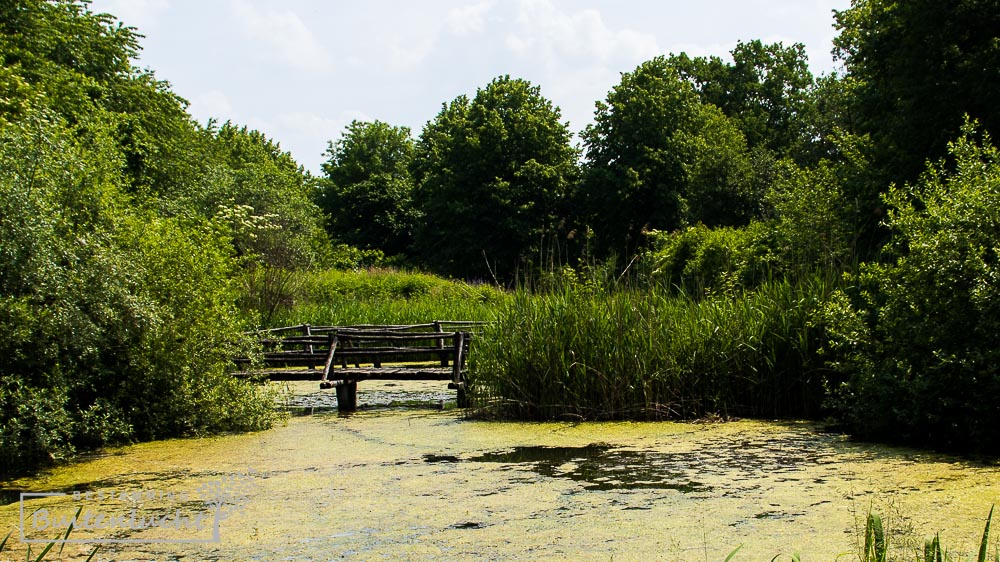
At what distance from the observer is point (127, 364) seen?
7.29 meters

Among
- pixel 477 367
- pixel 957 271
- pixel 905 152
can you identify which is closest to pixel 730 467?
pixel 957 271

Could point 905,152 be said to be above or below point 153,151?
below

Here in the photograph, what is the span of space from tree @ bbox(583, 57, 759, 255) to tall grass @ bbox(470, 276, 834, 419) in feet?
74.1

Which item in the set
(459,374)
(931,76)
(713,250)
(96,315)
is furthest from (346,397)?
(713,250)

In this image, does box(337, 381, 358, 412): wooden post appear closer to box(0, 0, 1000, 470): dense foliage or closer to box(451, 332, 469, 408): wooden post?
box(451, 332, 469, 408): wooden post

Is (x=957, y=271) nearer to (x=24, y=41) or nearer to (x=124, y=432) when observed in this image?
(x=124, y=432)

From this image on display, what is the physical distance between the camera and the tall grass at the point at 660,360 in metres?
7.95

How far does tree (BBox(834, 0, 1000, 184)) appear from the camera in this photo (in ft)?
43.3

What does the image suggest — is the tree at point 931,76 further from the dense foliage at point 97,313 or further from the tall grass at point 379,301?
the dense foliage at point 97,313

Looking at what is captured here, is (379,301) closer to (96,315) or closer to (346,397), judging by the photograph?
(346,397)

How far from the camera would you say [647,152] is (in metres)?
32.6

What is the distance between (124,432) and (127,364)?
60cm

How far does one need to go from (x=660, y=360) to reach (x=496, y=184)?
84.8 ft

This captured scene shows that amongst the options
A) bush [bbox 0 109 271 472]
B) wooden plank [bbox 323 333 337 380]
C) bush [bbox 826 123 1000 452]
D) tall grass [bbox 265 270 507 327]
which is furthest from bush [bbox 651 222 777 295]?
bush [bbox 0 109 271 472]
